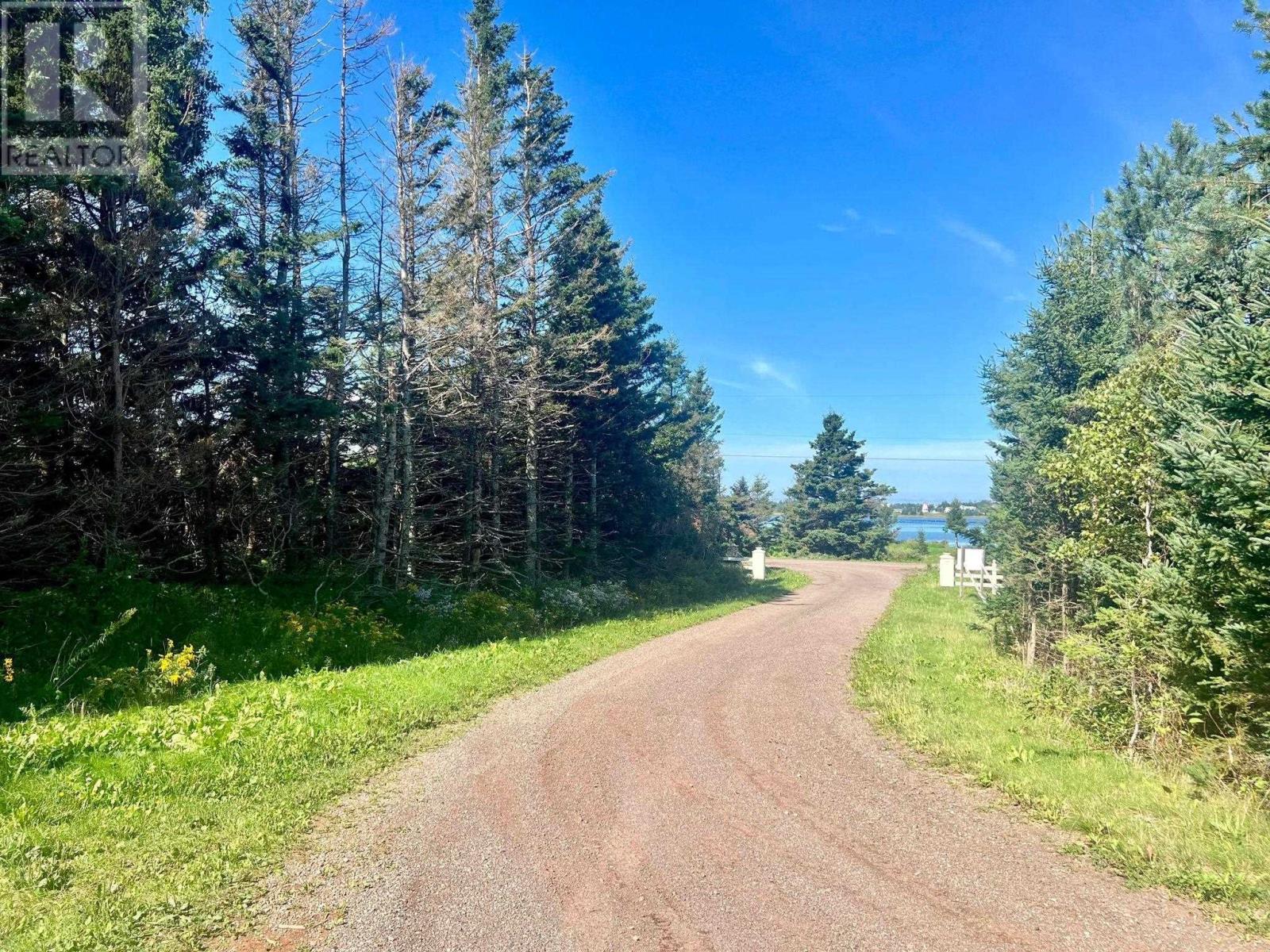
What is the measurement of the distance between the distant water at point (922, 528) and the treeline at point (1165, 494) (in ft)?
134

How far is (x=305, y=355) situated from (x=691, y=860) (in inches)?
492

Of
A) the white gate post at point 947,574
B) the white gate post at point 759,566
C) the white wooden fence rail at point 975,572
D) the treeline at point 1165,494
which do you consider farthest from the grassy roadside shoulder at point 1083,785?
the white gate post at point 759,566

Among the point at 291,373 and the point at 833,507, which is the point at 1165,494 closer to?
the point at 291,373

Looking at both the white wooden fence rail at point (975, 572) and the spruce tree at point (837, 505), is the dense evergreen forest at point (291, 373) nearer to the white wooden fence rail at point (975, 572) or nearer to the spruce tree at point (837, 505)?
the white wooden fence rail at point (975, 572)

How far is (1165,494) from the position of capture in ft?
28.3

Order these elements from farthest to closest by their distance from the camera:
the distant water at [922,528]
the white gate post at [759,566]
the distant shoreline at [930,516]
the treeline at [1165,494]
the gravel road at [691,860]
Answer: the distant shoreline at [930,516]
the distant water at [922,528]
the white gate post at [759,566]
the treeline at [1165,494]
the gravel road at [691,860]

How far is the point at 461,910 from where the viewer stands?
3.91m

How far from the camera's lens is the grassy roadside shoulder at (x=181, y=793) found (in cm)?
374

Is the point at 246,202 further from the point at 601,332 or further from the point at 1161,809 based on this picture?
the point at 1161,809

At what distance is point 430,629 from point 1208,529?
11757 millimetres

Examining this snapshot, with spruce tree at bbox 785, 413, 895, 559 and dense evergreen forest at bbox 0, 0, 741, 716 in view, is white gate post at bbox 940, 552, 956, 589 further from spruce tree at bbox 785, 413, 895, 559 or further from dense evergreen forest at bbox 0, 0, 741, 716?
spruce tree at bbox 785, 413, 895, 559

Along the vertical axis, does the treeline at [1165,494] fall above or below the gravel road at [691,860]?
above

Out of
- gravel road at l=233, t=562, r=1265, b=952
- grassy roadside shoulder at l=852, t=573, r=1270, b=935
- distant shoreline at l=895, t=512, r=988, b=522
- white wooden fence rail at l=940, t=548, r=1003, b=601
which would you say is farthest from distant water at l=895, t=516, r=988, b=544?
gravel road at l=233, t=562, r=1265, b=952

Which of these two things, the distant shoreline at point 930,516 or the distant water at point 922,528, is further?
the distant shoreline at point 930,516
